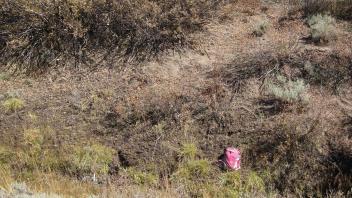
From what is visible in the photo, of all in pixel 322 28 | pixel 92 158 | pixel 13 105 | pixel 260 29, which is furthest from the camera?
pixel 260 29

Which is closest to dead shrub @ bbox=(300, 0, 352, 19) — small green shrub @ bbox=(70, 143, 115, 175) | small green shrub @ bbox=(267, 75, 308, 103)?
small green shrub @ bbox=(267, 75, 308, 103)

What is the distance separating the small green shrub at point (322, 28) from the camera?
8.31 m

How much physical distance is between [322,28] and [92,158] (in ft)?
13.9

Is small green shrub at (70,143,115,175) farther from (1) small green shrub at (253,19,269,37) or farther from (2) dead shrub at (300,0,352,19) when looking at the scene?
(2) dead shrub at (300,0,352,19)

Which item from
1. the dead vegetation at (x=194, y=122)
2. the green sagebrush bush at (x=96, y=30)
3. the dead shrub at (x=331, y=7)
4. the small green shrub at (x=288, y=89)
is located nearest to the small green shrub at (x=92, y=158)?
the dead vegetation at (x=194, y=122)

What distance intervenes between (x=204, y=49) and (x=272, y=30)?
4.05 ft

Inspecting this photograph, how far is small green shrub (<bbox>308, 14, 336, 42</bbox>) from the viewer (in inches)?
327

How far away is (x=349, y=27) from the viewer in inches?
339

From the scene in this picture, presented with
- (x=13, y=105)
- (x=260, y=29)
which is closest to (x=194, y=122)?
(x=260, y=29)

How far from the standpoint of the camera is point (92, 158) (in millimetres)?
7375

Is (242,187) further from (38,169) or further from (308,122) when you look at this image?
(38,169)

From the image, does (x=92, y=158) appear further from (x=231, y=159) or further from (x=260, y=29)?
(x=260, y=29)

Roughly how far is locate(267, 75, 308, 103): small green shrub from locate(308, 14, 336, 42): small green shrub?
1011 mm

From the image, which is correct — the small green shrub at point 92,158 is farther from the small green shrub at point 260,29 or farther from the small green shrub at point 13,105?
the small green shrub at point 260,29
